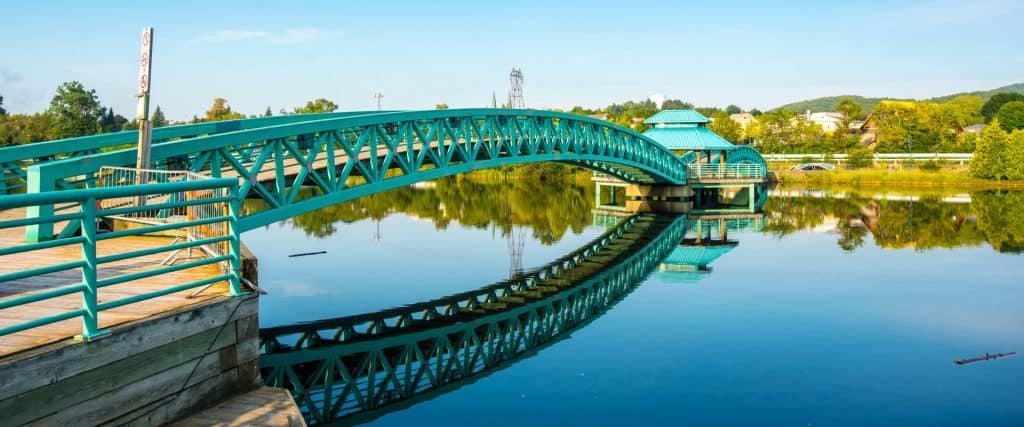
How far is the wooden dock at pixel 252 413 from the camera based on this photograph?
809 cm

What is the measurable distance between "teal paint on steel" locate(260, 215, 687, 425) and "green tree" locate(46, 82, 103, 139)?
9506 centimetres

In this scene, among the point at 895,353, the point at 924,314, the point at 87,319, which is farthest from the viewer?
the point at 924,314

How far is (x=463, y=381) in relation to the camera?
572 inches

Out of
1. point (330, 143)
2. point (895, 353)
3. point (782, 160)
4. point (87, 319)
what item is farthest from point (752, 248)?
point (782, 160)

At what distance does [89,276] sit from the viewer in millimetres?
7234

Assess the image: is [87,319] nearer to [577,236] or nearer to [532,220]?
[577,236]

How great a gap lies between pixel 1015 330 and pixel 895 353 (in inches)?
168

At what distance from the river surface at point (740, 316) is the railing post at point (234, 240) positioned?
14.7ft

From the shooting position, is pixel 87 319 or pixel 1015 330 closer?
pixel 87 319

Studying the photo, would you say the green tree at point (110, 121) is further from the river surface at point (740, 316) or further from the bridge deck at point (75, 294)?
the bridge deck at point (75, 294)

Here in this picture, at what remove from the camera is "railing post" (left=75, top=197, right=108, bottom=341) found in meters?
7.20

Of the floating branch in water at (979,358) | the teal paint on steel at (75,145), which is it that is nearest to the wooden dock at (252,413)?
the teal paint on steel at (75,145)

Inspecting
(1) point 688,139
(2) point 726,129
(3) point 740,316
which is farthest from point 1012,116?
(3) point 740,316

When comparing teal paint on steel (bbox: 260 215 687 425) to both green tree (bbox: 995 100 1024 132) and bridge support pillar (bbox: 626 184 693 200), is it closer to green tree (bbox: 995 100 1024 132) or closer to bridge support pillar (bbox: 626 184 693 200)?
bridge support pillar (bbox: 626 184 693 200)
